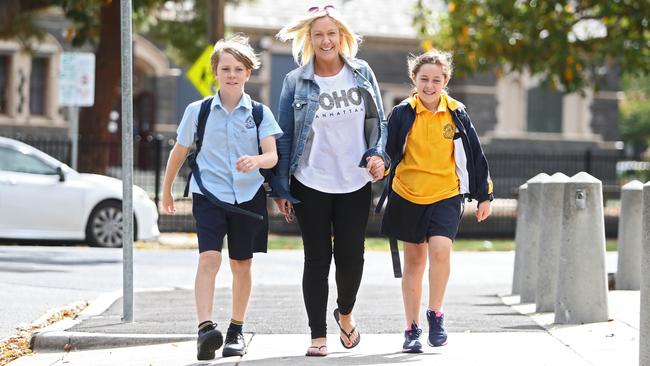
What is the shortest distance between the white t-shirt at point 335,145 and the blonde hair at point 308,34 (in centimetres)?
20

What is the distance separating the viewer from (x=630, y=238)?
35.5 ft

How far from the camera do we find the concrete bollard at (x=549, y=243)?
924 centimetres

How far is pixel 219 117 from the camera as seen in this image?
702cm

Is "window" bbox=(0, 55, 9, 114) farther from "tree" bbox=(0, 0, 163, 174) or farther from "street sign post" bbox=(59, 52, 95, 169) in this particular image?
"street sign post" bbox=(59, 52, 95, 169)

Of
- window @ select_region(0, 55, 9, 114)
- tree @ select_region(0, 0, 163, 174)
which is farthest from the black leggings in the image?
window @ select_region(0, 55, 9, 114)

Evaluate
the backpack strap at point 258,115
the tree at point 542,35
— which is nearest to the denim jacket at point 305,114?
the backpack strap at point 258,115

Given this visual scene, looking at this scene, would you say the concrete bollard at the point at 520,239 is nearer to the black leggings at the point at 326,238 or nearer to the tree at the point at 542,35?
the black leggings at the point at 326,238

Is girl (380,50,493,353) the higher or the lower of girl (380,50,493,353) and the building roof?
the lower

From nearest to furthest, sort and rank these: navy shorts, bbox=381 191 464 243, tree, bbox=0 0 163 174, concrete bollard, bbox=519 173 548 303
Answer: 1. navy shorts, bbox=381 191 464 243
2. concrete bollard, bbox=519 173 548 303
3. tree, bbox=0 0 163 174

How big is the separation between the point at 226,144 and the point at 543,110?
28.4 m

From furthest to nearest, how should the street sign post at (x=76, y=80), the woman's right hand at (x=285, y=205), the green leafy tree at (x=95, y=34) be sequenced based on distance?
the green leafy tree at (x=95, y=34), the street sign post at (x=76, y=80), the woman's right hand at (x=285, y=205)

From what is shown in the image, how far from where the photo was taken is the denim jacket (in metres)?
6.93

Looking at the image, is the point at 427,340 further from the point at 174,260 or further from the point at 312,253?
the point at 174,260

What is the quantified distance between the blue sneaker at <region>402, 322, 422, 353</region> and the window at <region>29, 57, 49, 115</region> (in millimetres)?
24561
